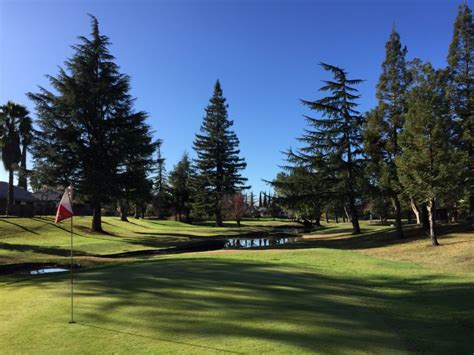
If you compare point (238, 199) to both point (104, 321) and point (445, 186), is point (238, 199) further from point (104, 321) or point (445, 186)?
point (104, 321)

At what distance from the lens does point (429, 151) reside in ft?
70.8

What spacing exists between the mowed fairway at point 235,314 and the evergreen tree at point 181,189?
58.2 metres

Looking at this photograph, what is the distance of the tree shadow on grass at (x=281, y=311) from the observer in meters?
6.12

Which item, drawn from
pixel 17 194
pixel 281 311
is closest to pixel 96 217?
pixel 17 194

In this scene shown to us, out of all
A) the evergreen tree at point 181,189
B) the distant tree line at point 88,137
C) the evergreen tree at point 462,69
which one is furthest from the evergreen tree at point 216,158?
the evergreen tree at point 462,69

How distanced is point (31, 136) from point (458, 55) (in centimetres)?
3618

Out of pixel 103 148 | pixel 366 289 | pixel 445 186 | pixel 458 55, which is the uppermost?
pixel 458 55

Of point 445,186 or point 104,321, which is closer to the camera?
point 104,321

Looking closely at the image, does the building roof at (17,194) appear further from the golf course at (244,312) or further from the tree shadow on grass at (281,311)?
the tree shadow on grass at (281,311)

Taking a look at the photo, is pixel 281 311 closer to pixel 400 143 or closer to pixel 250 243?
pixel 400 143

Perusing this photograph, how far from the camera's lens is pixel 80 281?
1123 centimetres

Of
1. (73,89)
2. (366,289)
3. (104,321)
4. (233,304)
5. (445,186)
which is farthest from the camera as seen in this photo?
(73,89)

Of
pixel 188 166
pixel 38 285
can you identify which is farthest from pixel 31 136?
pixel 188 166

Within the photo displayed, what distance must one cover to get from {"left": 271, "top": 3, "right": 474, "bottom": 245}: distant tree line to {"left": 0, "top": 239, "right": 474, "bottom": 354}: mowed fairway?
1060cm
